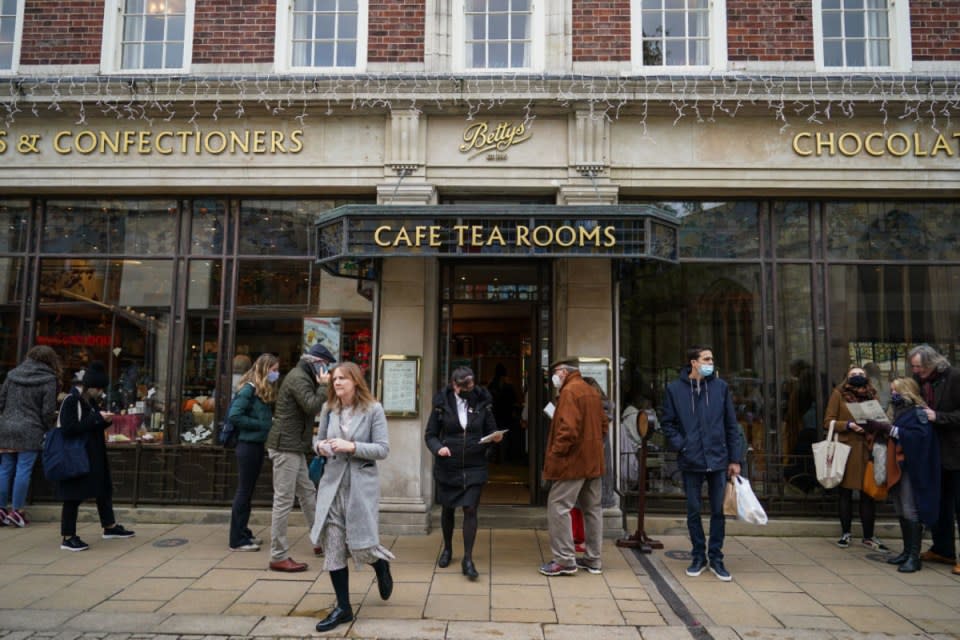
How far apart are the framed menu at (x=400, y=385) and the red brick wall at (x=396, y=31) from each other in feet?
Result: 12.1

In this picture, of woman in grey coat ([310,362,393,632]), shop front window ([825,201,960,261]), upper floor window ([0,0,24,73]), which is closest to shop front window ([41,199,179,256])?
upper floor window ([0,0,24,73])

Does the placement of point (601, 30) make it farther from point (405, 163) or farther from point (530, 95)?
point (405, 163)

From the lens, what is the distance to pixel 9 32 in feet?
28.5

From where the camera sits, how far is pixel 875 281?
322 inches

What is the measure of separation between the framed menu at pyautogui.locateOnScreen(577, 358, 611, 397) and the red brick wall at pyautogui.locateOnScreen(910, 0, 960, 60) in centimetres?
533

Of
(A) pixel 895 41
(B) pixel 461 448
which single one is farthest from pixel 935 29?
(B) pixel 461 448

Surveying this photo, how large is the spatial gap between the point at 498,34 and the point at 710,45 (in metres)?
2.63

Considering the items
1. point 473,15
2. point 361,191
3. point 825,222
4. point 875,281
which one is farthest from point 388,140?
point 875,281

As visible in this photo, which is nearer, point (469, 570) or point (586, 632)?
point (586, 632)

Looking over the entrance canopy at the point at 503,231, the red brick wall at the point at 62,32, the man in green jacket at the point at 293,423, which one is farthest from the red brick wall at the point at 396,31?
the man in green jacket at the point at 293,423

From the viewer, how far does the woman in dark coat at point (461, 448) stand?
19.5 ft

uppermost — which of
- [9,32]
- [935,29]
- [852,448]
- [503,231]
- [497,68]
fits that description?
[9,32]

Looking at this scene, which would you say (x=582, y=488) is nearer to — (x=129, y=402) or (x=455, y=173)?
(x=455, y=173)

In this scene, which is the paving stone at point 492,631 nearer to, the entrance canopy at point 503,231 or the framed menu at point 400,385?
the framed menu at point 400,385
